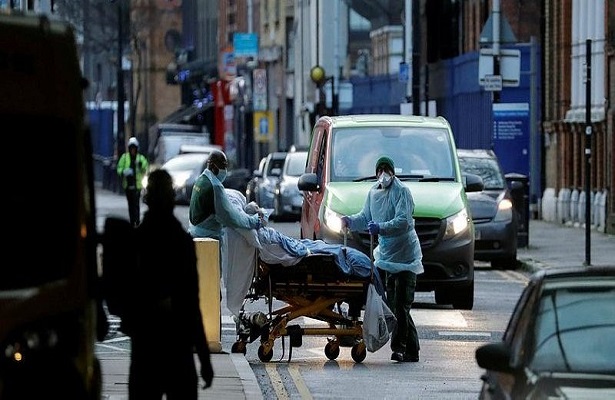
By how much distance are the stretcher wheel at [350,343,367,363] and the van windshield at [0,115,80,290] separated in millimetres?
8373

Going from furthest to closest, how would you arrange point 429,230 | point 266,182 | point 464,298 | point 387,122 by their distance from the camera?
point 266,182 → point 387,122 → point 464,298 → point 429,230

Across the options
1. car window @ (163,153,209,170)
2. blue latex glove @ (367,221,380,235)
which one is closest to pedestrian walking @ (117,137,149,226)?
car window @ (163,153,209,170)

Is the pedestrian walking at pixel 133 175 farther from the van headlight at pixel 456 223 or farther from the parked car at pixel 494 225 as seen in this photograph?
the van headlight at pixel 456 223

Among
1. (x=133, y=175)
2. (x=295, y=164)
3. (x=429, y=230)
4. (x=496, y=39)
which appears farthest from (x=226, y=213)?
(x=295, y=164)

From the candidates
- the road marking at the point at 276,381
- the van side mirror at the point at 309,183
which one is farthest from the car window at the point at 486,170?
the road marking at the point at 276,381

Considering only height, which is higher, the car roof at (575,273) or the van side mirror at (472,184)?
the car roof at (575,273)

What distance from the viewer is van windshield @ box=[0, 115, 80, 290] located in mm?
9359

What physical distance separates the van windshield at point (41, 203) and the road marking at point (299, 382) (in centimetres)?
582

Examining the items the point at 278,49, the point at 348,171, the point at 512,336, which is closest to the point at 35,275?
the point at 512,336

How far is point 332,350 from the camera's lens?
59.0ft

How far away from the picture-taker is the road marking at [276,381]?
15279 millimetres

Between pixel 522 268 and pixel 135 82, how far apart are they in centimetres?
8834

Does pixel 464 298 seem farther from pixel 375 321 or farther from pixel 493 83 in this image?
pixel 493 83

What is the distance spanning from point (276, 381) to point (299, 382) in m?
0.19
